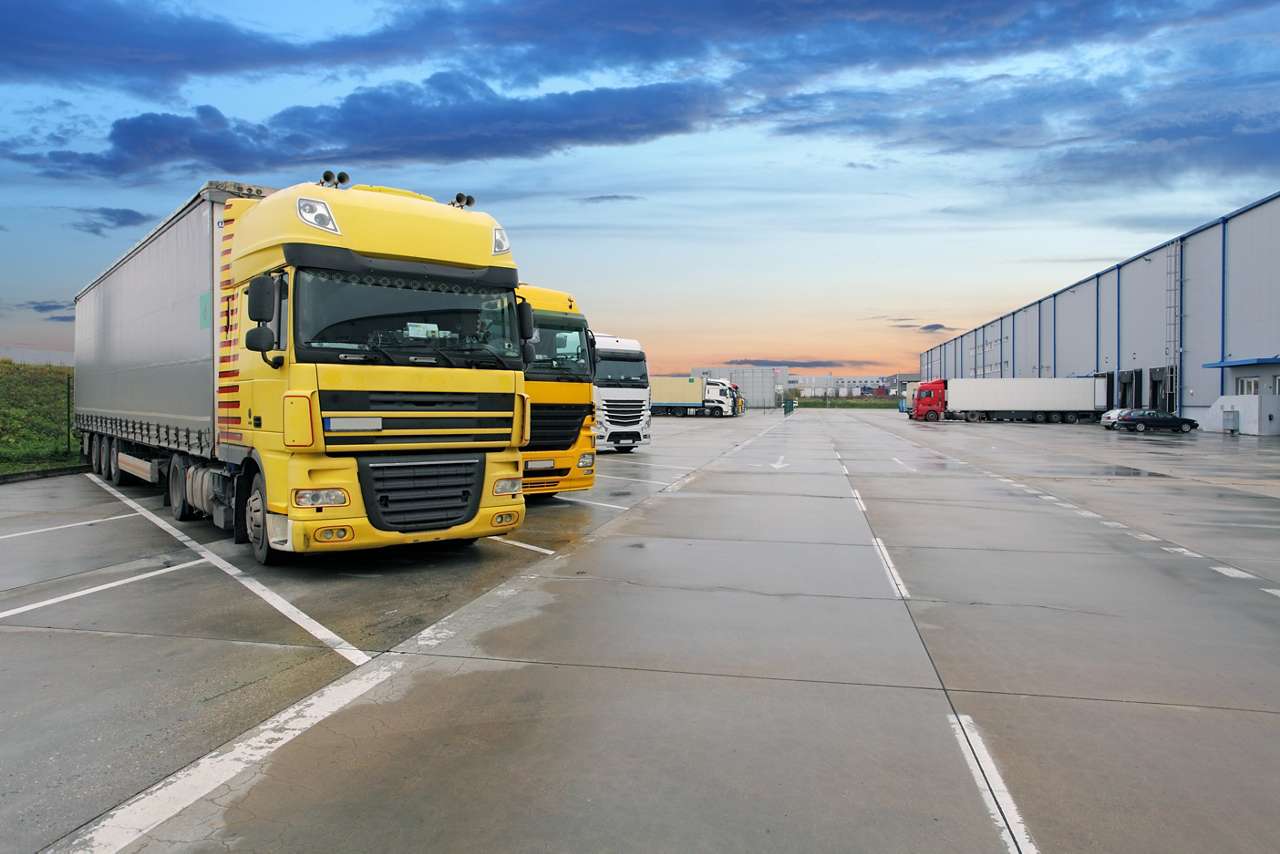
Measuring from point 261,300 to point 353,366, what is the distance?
0.94 metres

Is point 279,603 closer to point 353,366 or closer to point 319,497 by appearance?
point 319,497

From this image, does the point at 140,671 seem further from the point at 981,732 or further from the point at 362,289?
the point at 981,732

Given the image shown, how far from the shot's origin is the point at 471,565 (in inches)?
349

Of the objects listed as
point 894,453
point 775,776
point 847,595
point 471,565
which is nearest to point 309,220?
point 471,565

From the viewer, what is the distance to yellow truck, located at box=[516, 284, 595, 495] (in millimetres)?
13047

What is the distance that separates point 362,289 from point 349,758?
4.88 metres

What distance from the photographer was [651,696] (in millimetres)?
4898

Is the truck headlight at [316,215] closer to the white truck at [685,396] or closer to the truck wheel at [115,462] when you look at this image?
the truck wheel at [115,462]

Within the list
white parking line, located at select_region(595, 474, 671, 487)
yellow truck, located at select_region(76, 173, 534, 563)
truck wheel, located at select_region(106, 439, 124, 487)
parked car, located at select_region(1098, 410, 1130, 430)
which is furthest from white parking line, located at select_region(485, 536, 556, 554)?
parked car, located at select_region(1098, 410, 1130, 430)

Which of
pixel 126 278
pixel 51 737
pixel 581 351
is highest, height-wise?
pixel 126 278

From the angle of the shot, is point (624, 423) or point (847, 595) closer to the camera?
point (847, 595)

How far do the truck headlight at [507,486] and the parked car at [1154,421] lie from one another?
46.2 metres

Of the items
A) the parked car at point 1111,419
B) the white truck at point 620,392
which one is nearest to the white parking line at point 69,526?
the white truck at point 620,392

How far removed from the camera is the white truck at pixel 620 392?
2497 cm
